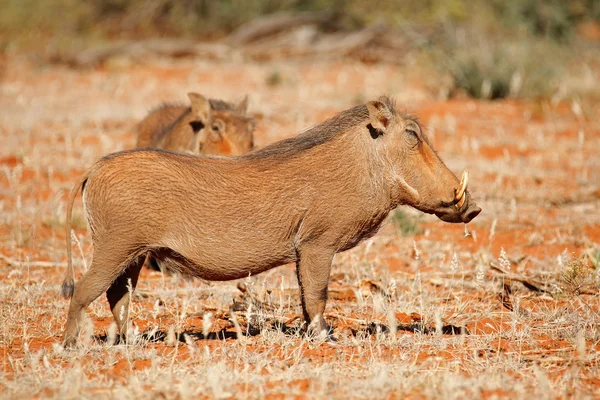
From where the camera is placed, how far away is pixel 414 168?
14.2ft

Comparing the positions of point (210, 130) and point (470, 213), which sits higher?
point (210, 130)

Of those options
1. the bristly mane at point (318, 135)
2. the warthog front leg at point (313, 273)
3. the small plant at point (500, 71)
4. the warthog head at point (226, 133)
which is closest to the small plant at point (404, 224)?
the warthog head at point (226, 133)

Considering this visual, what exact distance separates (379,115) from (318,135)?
32 centimetres

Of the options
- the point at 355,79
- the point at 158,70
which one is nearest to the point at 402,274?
the point at 355,79

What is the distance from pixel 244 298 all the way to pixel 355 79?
9.37 meters

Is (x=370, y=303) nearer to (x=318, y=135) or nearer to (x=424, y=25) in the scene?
(x=318, y=135)

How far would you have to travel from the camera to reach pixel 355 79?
13953 mm

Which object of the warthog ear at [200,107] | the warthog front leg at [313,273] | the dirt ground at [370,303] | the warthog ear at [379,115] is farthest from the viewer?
the warthog ear at [200,107]

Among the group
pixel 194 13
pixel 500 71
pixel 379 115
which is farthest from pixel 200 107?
pixel 194 13

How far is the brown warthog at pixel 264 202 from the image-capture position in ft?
12.8

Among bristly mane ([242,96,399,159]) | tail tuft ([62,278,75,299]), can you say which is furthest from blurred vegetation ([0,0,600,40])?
tail tuft ([62,278,75,299])

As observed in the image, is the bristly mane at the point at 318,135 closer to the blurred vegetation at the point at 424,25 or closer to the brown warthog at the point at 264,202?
the brown warthog at the point at 264,202

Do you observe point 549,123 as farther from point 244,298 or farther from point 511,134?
point 244,298

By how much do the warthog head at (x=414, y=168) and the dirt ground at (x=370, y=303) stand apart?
0.26 metres
